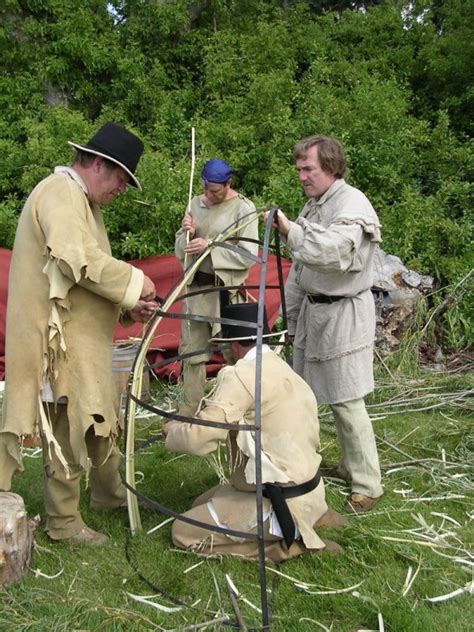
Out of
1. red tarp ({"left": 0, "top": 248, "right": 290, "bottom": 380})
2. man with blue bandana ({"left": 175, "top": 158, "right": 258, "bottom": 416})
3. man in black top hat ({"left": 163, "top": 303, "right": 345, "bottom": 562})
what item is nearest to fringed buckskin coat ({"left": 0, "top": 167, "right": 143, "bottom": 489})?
man in black top hat ({"left": 163, "top": 303, "right": 345, "bottom": 562})

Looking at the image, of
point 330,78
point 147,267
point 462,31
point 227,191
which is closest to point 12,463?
point 227,191

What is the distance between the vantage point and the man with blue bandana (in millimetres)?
5273

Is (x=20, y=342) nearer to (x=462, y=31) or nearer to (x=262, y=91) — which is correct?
(x=262, y=91)

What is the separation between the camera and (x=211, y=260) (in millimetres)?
5387

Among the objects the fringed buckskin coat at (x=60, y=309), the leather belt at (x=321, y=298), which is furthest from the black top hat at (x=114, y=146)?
the leather belt at (x=321, y=298)

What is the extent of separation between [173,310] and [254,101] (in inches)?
185

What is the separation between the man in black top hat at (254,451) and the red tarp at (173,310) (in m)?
→ 3.02

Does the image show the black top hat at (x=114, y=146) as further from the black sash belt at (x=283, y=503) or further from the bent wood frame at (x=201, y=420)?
the black sash belt at (x=283, y=503)

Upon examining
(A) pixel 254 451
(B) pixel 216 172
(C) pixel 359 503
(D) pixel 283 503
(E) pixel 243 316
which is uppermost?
(B) pixel 216 172

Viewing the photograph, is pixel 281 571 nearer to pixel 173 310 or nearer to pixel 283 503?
pixel 283 503

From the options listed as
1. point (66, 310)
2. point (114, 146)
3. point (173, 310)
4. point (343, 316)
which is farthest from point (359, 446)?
point (173, 310)

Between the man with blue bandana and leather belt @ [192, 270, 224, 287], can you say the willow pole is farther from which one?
leather belt @ [192, 270, 224, 287]

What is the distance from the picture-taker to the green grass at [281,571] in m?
2.87

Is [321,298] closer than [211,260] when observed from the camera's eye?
Yes
